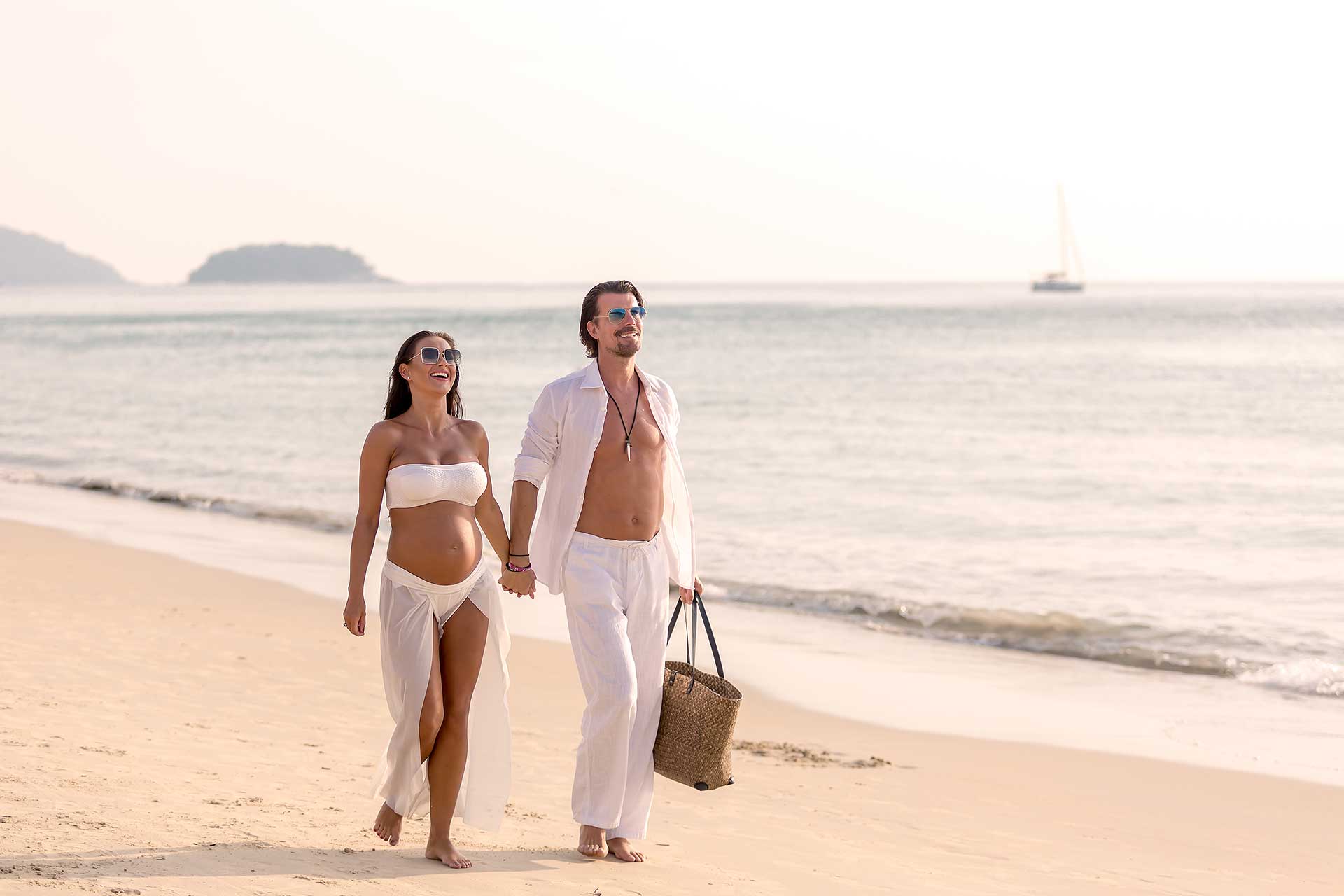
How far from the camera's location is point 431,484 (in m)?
4.35

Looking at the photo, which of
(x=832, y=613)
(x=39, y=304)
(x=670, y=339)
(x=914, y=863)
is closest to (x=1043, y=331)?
(x=670, y=339)

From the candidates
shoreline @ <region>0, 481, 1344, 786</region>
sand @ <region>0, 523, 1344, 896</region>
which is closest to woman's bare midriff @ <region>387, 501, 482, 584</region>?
sand @ <region>0, 523, 1344, 896</region>

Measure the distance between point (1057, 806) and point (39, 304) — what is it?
16792cm

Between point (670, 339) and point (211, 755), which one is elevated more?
point (670, 339)

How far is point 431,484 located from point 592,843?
1.43 meters

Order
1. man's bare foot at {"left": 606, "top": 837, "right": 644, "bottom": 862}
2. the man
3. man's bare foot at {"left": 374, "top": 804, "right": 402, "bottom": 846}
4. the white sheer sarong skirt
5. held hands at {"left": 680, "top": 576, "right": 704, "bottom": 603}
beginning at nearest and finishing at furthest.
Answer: the white sheer sarong skirt
man's bare foot at {"left": 374, "top": 804, "right": 402, "bottom": 846}
the man
man's bare foot at {"left": 606, "top": 837, "right": 644, "bottom": 862}
held hands at {"left": 680, "top": 576, "right": 704, "bottom": 603}

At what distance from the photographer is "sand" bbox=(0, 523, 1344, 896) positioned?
4.32m

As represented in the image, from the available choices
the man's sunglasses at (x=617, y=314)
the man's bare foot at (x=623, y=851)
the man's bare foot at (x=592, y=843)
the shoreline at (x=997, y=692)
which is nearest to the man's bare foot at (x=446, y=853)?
the man's bare foot at (x=592, y=843)

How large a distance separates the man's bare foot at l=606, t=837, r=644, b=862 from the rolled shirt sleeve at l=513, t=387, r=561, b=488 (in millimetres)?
1310

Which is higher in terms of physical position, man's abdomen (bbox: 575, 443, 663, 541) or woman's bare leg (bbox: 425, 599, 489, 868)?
man's abdomen (bbox: 575, 443, 663, 541)

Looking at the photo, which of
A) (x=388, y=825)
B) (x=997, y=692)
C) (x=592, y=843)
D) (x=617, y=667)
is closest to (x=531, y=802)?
(x=592, y=843)

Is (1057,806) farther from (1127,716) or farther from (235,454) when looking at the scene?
(235,454)

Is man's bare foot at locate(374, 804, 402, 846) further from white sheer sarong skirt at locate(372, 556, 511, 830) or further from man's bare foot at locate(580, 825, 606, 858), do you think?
man's bare foot at locate(580, 825, 606, 858)

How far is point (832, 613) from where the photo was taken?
11.2 metres
